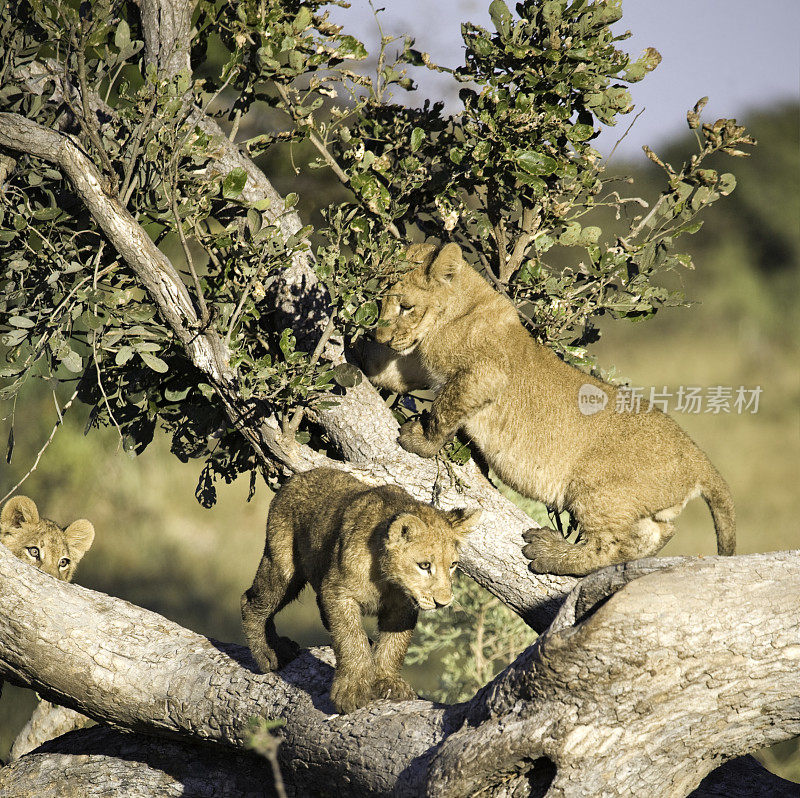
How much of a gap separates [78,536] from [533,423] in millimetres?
3110

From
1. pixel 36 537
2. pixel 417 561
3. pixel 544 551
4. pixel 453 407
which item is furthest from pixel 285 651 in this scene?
pixel 36 537

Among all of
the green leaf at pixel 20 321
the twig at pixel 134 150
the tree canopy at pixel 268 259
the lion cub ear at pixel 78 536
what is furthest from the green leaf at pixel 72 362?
the lion cub ear at pixel 78 536

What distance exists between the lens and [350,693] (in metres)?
4.93

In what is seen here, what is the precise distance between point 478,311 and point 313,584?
2.08 metres

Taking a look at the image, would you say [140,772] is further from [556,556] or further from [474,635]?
[474,635]

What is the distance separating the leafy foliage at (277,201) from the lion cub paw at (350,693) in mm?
1539

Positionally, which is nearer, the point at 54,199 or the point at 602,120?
the point at 54,199

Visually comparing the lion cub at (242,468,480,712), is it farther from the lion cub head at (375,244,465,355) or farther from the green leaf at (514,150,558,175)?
the green leaf at (514,150,558,175)

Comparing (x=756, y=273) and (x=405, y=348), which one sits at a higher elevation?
(x=756, y=273)

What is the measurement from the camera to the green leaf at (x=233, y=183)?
208 inches

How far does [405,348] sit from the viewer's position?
20.6 ft

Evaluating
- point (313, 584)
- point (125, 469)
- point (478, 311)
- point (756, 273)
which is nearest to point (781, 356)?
point (756, 273)

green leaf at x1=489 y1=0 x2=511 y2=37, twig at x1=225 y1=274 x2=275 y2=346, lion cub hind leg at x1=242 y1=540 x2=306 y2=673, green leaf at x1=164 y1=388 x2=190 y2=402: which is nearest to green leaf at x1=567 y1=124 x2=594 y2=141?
green leaf at x1=489 y1=0 x2=511 y2=37

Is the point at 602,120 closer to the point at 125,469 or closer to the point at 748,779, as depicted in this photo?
the point at 748,779
